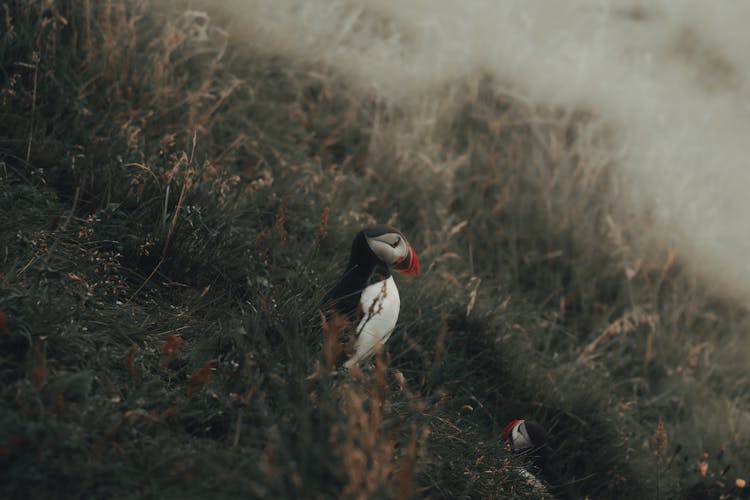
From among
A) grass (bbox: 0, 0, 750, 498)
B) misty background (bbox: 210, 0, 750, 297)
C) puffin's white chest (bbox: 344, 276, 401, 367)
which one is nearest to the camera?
grass (bbox: 0, 0, 750, 498)

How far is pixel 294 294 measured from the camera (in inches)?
110

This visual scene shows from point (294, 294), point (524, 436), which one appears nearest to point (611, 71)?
point (524, 436)

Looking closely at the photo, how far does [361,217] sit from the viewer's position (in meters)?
3.82

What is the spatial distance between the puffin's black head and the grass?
287 millimetres

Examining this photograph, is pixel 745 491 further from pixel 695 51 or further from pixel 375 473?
pixel 695 51

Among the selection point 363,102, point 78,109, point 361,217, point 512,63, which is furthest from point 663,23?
point 78,109

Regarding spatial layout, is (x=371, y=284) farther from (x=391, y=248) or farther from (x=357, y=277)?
(x=391, y=248)

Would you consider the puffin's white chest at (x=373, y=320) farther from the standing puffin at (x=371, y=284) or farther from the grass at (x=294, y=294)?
the grass at (x=294, y=294)

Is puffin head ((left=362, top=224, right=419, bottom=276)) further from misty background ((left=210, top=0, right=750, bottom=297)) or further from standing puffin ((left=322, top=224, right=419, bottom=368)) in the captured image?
misty background ((left=210, top=0, right=750, bottom=297))

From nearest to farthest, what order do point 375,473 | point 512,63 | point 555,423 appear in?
point 375,473 → point 555,423 → point 512,63

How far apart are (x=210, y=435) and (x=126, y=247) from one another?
3.39 feet

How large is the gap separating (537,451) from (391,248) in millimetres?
1055

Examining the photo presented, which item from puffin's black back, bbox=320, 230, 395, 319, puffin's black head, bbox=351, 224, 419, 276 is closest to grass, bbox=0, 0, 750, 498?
puffin's black back, bbox=320, 230, 395, 319

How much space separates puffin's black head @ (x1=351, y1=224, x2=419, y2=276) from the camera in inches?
103
